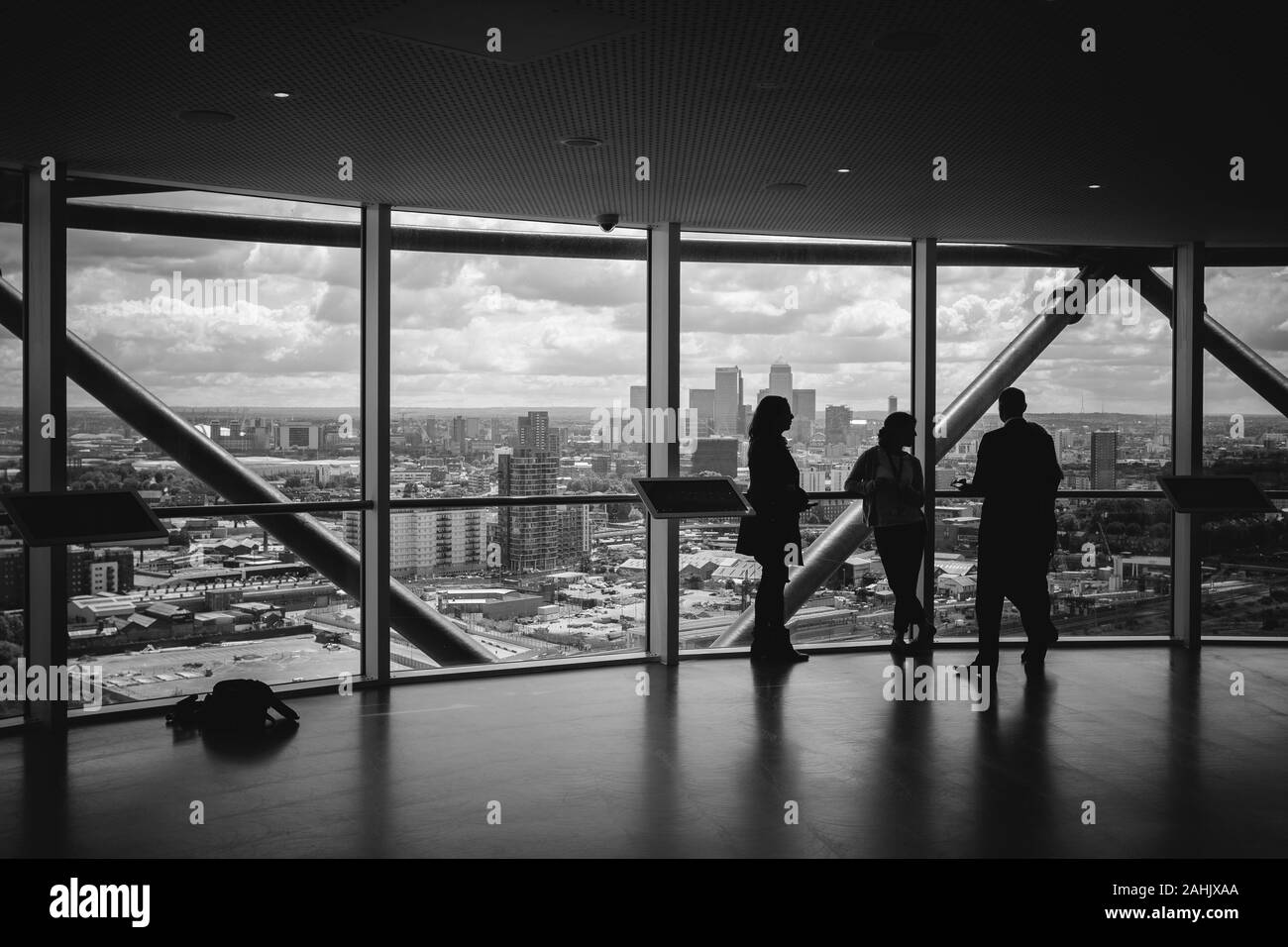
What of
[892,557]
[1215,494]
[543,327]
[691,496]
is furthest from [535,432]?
[1215,494]

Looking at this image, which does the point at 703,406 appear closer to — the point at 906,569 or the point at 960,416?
the point at 906,569

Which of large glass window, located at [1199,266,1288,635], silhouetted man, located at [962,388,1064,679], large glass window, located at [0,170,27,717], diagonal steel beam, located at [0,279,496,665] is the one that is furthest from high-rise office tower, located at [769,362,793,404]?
large glass window, located at [0,170,27,717]

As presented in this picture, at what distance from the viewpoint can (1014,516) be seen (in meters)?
7.60

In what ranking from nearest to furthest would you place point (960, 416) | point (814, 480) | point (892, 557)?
point (892, 557), point (814, 480), point (960, 416)

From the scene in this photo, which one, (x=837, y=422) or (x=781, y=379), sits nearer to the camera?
(x=781, y=379)

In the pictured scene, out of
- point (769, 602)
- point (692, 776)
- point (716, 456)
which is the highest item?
point (716, 456)

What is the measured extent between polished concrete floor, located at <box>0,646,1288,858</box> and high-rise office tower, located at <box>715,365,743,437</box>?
2.14 meters

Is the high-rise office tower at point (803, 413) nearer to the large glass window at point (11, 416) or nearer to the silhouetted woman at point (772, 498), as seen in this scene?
the silhouetted woman at point (772, 498)

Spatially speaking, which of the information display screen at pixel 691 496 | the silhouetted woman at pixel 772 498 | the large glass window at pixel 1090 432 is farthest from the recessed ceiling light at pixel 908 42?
the large glass window at pixel 1090 432

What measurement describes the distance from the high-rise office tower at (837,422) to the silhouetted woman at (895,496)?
0.74 meters

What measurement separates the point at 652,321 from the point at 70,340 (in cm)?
408

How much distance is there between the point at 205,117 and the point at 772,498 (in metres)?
4.54
